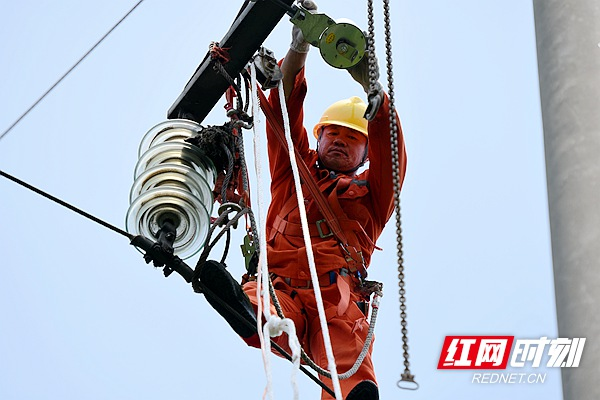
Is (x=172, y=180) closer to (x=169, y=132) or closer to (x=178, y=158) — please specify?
(x=178, y=158)

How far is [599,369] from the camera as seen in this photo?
8.27ft

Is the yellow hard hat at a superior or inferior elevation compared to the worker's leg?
superior

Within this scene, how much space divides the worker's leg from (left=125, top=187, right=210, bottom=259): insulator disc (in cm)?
125

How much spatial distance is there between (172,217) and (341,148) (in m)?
1.93

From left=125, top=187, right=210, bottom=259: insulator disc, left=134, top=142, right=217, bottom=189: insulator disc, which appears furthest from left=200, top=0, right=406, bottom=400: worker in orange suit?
left=125, top=187, right=210, bottom=259: insulator disc

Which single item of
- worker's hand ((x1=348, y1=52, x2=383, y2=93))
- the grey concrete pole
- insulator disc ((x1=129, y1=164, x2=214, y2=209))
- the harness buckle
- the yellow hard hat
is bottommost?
the grey concrete pole

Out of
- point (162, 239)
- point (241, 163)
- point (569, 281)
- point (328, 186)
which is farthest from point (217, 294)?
point (569, 281)

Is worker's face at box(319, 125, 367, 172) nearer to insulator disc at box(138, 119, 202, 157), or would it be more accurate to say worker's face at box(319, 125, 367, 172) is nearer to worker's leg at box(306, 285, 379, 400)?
worker's leg at box(306, 285, 379, 400)

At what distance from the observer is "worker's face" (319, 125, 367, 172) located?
6195 mm

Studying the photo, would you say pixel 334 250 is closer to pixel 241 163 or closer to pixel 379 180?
pixel 379 180

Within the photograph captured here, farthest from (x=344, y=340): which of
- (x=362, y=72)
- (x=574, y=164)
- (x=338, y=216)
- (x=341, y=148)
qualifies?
(x=574, y=164)

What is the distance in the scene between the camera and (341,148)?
624 cm

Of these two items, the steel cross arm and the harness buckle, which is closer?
the steel cross arm

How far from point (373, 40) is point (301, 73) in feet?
3.38
